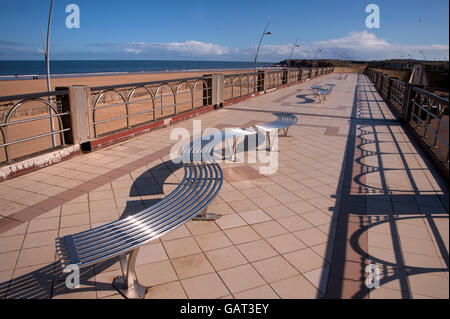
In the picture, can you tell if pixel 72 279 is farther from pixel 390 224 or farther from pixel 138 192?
pixel 390 224

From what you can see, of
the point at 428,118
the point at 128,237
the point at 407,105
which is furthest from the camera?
the point at 407,105

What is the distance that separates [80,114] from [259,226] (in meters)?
4.21

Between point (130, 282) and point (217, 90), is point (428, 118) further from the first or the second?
point (130, 282)

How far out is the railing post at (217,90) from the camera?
11.6 m

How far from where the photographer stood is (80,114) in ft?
19.9

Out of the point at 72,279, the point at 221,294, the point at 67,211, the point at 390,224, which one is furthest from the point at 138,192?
the point at 390,224

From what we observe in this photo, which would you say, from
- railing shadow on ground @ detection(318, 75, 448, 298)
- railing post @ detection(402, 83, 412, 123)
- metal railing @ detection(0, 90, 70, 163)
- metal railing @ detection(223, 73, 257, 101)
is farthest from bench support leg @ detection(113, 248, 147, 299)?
metal railing @ detection(223, 73, 257, 101)

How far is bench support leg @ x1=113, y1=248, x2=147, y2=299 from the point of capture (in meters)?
2.51

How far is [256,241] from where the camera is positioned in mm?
3344

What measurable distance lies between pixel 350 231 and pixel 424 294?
108 cm

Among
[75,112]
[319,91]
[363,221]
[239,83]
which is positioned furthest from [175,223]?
[319,91]

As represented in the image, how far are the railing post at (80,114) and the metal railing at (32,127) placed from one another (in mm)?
125

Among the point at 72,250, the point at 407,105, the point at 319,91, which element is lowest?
the point at 72,250

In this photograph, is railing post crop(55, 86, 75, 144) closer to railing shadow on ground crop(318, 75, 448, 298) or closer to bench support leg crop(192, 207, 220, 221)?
bench support leg crop(192, 207, 220, 221)
